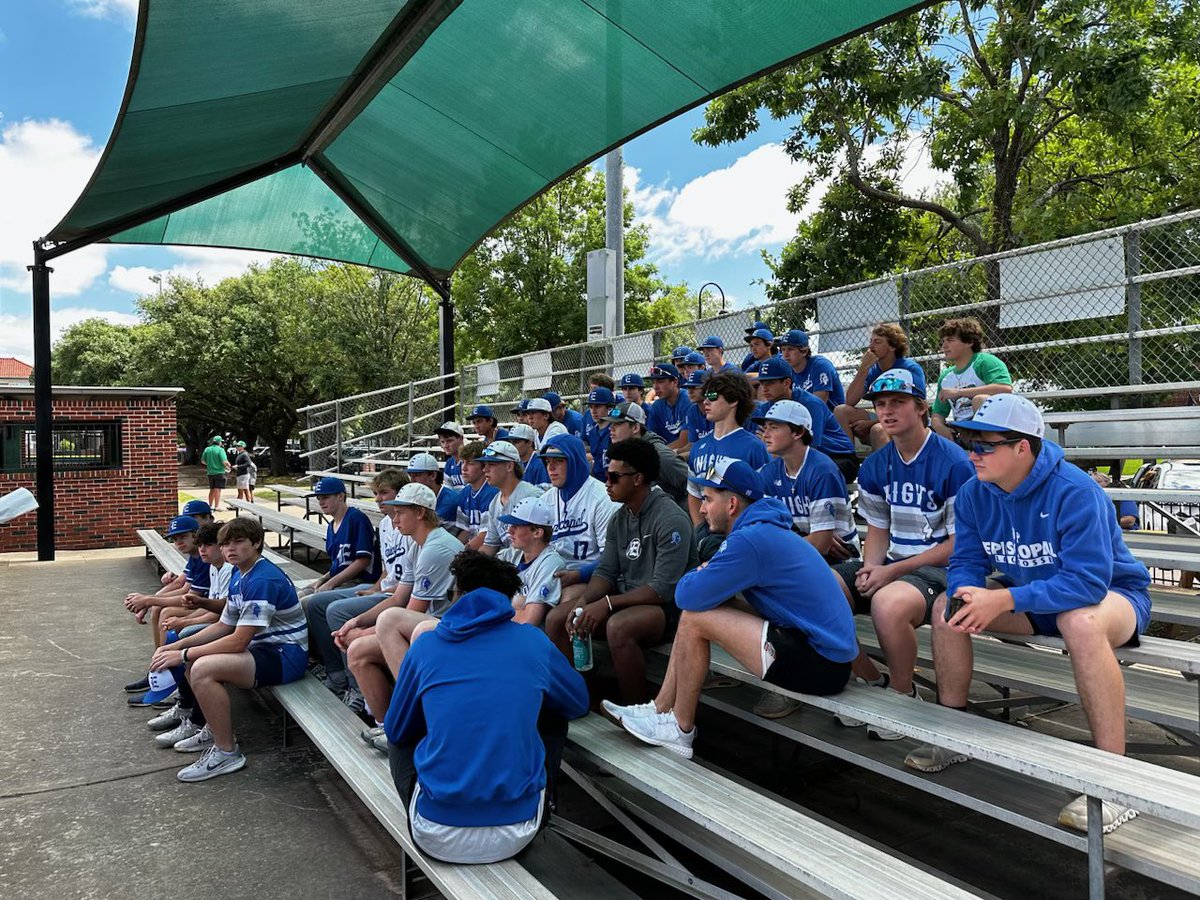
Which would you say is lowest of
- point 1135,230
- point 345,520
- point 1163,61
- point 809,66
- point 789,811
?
point 789,811

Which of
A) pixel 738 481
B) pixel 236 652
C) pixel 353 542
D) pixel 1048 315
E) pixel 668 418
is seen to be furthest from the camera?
pixel 668 418

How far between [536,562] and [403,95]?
5.34m

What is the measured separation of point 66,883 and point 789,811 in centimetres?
309

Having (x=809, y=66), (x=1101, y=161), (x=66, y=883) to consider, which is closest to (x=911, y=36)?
(x=809, y=66)

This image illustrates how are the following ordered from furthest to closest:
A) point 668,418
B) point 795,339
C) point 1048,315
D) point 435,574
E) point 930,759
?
point 668,418 < point 1048,315 < point 795,339 < point 435,574 < point 930,759

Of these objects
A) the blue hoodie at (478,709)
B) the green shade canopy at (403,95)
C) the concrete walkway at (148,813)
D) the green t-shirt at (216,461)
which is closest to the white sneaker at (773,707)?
the blue hoodie at (478,709)

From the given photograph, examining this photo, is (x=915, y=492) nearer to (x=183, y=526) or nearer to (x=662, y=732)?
(x=662, y=732)

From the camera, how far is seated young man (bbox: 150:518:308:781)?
15.5 ft

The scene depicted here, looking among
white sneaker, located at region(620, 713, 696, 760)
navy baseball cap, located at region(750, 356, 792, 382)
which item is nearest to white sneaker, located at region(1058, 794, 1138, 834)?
white sneaker, located at region(620, 713, 696, 760)

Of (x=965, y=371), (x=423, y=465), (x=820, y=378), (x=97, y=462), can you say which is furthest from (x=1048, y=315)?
(x=97, y=462)

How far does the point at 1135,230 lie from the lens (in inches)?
256

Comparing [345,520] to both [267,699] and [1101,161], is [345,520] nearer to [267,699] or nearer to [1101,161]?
[267,699]

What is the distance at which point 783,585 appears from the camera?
128 inches

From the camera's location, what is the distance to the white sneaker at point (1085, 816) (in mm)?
2609
